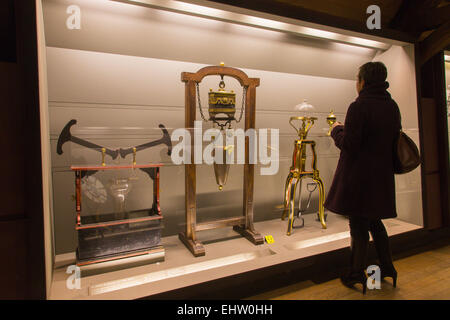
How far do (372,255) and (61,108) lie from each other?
2562mm

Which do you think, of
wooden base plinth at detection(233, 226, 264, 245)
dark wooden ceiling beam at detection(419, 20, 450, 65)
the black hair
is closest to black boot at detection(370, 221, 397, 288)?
wooden base plinth at detection(233, 226, 264, 245)

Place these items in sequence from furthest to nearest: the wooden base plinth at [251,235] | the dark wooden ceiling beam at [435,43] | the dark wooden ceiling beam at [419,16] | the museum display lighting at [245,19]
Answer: the dark wooden ceiling beam at [419,16] → the dark wooden ceiling beam at [435,43] → the wooden base plinth at [251,235] → the museum display lighting at [245,19]

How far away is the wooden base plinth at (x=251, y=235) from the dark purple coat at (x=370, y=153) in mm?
687

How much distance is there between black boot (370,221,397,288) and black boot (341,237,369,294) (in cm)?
12

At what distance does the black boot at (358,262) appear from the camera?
1.76m

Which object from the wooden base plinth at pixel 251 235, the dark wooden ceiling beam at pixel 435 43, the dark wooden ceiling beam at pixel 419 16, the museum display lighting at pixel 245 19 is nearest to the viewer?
the museum display lighting at pixel 245 19

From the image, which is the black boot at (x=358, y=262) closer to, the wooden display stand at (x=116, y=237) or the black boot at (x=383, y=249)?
the black boot at (x=383, y=249)

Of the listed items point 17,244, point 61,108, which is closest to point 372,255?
Result: point 17,244

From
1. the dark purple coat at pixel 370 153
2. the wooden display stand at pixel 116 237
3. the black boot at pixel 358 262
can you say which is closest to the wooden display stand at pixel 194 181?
the wooden display stand at pixel 116 237

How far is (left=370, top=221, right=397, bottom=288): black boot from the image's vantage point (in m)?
1.82

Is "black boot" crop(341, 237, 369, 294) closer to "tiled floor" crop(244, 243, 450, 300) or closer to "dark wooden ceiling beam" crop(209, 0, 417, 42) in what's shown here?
"tiled floor" crop(244, 243, 450, 300)

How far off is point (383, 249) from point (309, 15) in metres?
1.71

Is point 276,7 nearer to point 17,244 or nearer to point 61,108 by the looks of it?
point 61,108

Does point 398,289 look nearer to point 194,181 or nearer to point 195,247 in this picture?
point 195,247
